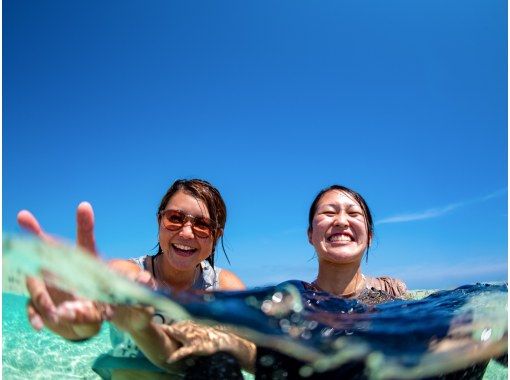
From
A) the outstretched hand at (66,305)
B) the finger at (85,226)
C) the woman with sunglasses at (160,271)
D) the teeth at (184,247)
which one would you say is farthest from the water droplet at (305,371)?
the finger at (85,226)

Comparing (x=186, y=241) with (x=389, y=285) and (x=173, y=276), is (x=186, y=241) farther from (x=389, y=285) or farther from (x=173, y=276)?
(x=389, y=285)

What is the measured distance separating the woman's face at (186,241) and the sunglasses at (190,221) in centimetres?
3

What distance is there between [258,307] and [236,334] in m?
0.32

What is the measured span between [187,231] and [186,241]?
10cm

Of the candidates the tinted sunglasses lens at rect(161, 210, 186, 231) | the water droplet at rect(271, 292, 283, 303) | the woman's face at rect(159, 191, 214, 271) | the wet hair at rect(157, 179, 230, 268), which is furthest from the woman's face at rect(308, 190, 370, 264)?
the tinted sunglasses lens at rect(161, 210, 186, 231)

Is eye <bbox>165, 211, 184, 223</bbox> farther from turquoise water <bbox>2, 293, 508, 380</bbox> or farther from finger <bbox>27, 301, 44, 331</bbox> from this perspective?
turquoise water <bbox>2, 293, 508, 380</bbox>

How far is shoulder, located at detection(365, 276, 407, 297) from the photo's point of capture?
16.8ft

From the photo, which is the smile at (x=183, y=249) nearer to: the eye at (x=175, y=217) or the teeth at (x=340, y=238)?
the eye at (x=175, y=217)

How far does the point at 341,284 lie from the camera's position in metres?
4.73

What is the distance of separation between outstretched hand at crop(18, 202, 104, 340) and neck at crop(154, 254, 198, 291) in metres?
1.28

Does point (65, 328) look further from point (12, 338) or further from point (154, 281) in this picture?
point (12, 338)

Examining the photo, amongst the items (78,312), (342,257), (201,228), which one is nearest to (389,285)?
(342,257)

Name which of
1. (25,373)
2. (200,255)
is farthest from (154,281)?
(25,373)

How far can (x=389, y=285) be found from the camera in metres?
5.26
